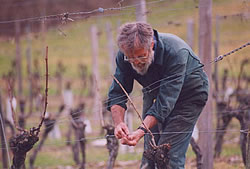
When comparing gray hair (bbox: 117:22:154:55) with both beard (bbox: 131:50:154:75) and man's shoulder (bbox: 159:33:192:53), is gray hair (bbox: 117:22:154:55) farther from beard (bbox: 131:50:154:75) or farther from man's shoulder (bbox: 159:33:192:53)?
man's shoulder (bbox: 159:33:192:53)

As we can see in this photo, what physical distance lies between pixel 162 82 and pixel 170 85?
0.15 metres

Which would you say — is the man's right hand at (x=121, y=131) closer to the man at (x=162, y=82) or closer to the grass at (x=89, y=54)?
the man at (x=162, y=82)

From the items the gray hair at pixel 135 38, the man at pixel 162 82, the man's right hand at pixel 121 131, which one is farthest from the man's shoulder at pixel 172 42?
the man's right hand at pixel 121 131

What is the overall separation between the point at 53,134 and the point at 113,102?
8.34 meters

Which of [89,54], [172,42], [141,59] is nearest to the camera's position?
[141,59]

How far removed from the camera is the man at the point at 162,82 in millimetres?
4086

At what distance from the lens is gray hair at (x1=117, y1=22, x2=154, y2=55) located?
13.1 ft

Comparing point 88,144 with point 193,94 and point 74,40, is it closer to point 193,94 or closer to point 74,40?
point 193,94

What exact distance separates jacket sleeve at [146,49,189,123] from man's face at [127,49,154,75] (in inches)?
7.8

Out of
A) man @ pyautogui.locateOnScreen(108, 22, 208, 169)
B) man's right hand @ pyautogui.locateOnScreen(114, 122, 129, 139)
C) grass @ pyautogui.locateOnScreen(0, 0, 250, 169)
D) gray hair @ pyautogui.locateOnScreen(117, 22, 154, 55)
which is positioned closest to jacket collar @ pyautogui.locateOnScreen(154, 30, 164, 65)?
man @ pyautogui.locateOnScreen(108, 22, 208, 169)

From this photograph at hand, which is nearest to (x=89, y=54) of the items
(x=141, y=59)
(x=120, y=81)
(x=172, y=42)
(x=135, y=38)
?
(x=120, y=81)

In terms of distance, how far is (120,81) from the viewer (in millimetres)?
4664

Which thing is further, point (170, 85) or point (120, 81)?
point (120, 81)

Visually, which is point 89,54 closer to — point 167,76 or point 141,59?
point 167,76
